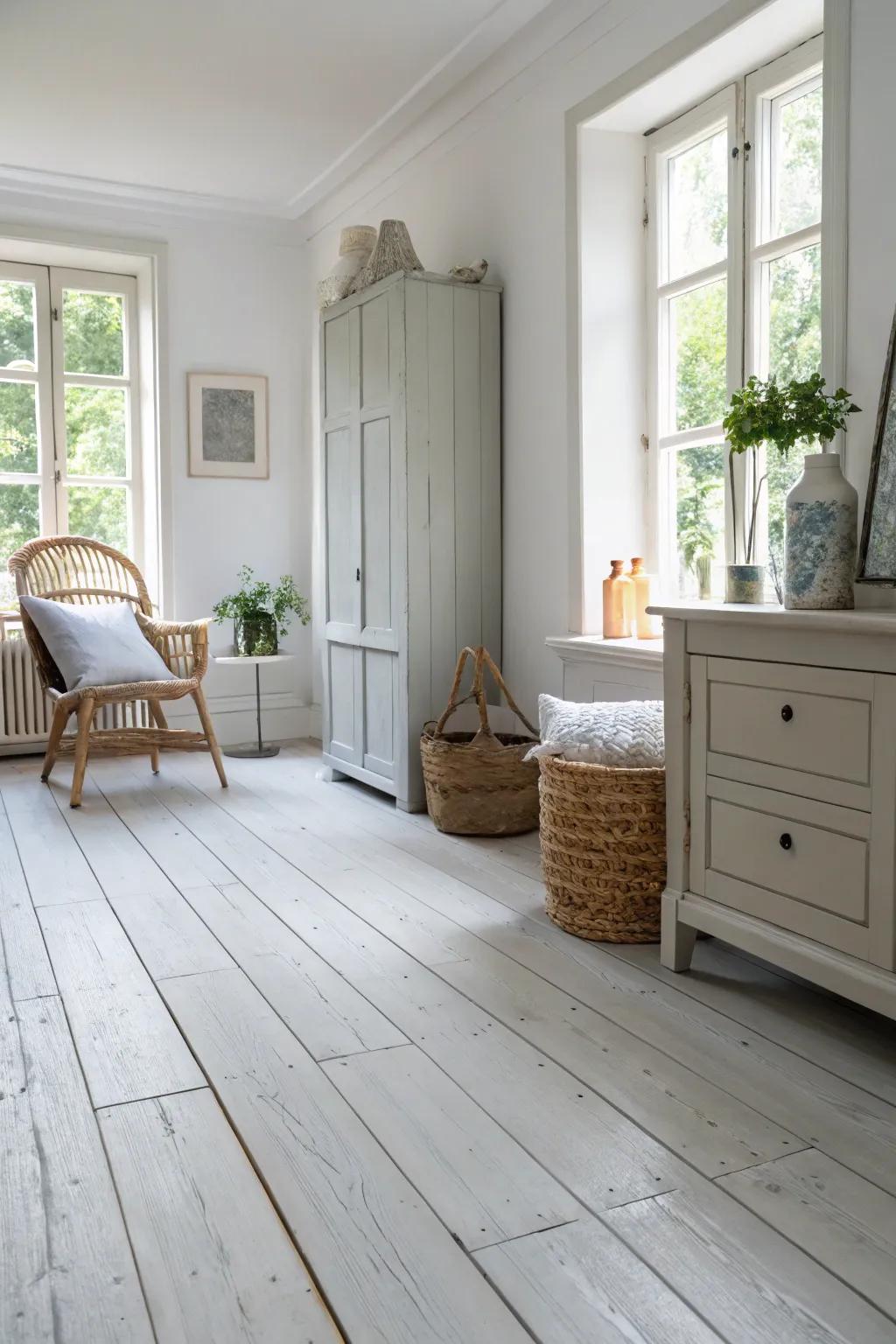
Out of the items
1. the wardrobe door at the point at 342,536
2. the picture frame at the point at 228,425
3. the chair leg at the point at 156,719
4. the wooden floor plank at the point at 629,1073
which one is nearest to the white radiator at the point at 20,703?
the chair leg at the point at 156,719

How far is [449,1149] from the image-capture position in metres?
1.59

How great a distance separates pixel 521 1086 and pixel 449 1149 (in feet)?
0.73

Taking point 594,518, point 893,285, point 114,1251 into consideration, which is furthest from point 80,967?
point 893,285

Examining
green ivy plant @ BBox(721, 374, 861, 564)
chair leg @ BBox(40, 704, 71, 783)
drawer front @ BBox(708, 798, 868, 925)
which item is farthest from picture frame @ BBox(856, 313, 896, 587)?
chair leg @ BBox(40, 704, 71, 783)

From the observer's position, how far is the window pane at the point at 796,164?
2703 mm

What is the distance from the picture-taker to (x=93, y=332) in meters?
5.27

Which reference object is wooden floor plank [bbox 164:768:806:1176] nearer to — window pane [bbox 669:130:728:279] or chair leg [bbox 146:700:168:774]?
window pane [bbox 669:130:728:279]

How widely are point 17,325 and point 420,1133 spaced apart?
462 centimetres

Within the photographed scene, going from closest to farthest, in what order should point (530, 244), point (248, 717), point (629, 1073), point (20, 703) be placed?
point (629, 1073), point (530, 244), point (20, 703), point (248, 717)

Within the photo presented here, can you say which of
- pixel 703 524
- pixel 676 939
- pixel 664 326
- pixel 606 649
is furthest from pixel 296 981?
pixel 664 326

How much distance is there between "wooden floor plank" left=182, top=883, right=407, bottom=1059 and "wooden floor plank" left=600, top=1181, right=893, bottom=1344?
0.65 m

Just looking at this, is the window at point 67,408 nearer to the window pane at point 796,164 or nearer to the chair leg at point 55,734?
the chair leg at point 55,734

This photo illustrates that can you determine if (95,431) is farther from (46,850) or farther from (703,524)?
(703,524)

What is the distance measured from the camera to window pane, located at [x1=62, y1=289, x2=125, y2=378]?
5.22 meters
